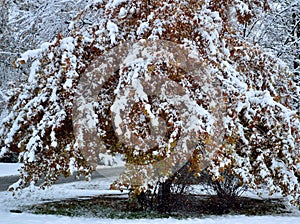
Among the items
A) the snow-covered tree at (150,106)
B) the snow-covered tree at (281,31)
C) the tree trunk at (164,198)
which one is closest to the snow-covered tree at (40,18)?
the snow-covered tree at (150,106)

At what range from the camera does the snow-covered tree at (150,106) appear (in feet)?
16.9

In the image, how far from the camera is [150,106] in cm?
501

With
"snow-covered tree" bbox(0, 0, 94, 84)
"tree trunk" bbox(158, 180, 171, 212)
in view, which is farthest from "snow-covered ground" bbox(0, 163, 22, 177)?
"tree trunk" bbox(158, 180, 171, 212)

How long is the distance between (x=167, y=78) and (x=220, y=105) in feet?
2.61

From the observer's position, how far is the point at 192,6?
579 centimetres

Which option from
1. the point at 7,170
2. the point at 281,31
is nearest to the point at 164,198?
the point at 281,31

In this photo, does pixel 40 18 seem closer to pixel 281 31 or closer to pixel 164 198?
pixel 164 198

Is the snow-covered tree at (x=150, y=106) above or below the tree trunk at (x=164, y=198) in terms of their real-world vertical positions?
above

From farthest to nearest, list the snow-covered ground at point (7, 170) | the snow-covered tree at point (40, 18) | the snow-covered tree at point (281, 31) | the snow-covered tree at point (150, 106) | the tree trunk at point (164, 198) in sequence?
the snow-covered ground at point (7, 170) → the snow-covered tree at point (281, 31) → the snow-covered tree at point (40, 18) → the tree trunk at point (164, 198) → the snow-covered tree at point (150, 106)

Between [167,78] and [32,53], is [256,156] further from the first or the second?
[32,53]

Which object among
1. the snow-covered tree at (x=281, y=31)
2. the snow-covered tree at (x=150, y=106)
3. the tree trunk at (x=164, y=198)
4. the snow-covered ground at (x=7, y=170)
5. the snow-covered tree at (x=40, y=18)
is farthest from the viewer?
the snow-covered ground at (x=7, y=170)

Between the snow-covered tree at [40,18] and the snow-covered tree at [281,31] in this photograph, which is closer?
the snow-covered tree at [40,18]

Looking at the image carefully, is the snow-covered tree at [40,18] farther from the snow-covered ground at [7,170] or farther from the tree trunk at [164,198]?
the snow-covered ground at [7,170]

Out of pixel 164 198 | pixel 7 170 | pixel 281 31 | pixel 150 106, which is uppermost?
pixel 281 31
